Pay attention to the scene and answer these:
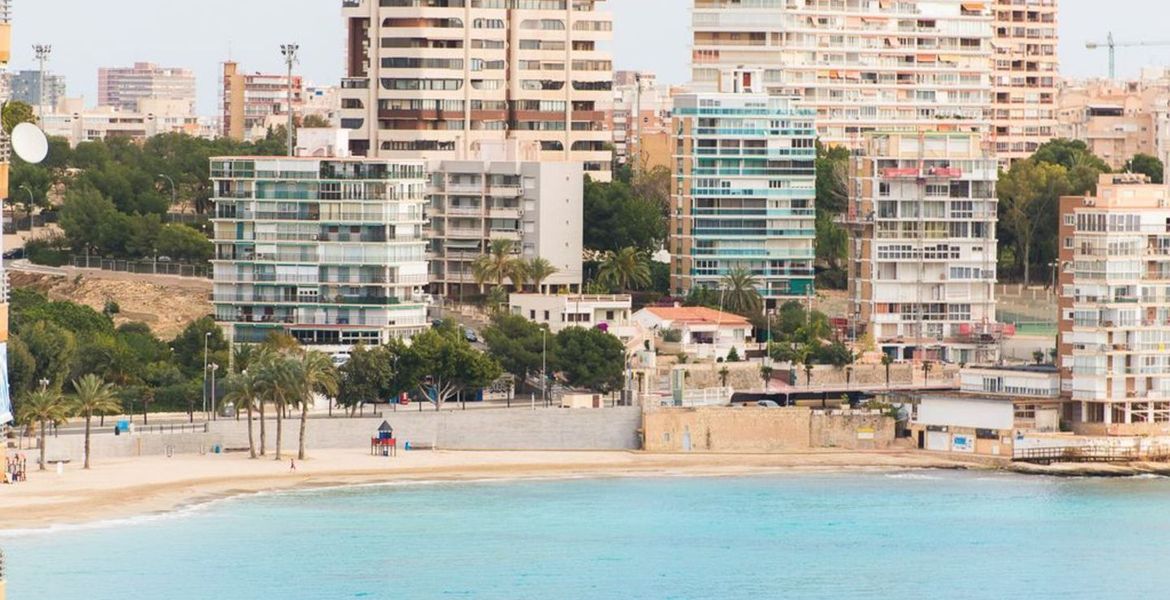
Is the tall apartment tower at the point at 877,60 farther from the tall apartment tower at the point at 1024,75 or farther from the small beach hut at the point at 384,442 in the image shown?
the small beach hut at the point at 384,442

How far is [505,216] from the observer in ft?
416

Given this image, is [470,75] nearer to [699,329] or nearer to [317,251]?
[699,329]

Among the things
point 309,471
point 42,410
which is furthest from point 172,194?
point 42,410

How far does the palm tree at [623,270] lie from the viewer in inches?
4956

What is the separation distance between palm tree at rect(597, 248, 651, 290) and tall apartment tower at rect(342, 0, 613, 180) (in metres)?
11.0

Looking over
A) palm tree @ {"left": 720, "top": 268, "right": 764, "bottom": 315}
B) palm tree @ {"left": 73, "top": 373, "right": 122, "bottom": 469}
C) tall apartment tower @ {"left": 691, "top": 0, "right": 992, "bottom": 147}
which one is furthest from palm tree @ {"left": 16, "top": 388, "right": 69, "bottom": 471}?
tall apartment tower @ {"left": 691, "top": 0, "right": 992, "bottom": 147}

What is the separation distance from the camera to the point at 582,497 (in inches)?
3612

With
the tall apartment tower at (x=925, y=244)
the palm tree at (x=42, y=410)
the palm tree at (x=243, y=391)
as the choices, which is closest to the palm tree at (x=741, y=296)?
the tall apartment tower at (x=925, y=244)

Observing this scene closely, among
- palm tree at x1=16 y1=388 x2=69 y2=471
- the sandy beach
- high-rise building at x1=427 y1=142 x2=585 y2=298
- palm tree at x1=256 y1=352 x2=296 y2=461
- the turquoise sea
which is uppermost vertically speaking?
high-rise building at x1=427 y1=142 x2=585 y2=298

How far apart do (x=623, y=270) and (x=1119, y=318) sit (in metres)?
31.1

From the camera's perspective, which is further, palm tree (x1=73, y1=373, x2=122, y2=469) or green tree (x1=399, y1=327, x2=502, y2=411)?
green tree (x1=399, y1=327, x2=502, y2=411)

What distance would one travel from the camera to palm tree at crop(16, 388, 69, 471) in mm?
87375

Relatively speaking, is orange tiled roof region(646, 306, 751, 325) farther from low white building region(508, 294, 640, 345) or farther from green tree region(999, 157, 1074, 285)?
green tree region(999, 157, 1074, 285)

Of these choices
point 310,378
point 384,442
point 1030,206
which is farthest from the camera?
point 1030,206
